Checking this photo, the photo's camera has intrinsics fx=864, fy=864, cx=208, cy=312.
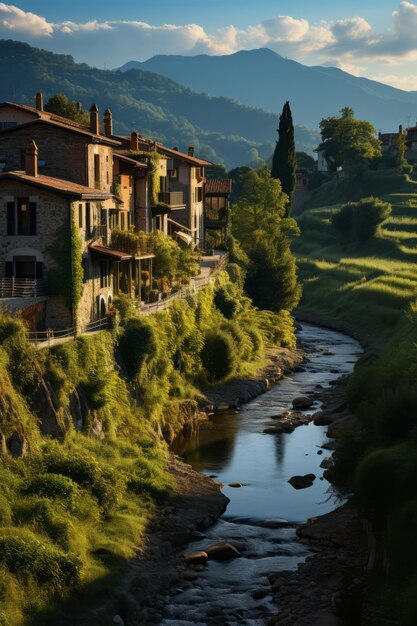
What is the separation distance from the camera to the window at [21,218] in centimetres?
5150

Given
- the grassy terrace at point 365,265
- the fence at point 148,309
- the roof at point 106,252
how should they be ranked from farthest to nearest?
the grassy terrace at point 365,265 → the roof at point 106,252 → the fence at point 148,309

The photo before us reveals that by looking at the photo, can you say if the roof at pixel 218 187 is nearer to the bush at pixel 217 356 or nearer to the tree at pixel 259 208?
the tree at pixel 259 208

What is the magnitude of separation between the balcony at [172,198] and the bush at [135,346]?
2427 cm

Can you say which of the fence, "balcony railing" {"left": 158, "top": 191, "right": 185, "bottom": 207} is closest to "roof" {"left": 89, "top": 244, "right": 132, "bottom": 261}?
the fence

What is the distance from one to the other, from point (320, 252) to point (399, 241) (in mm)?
13339

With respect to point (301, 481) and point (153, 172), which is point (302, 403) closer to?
point (301, 481)

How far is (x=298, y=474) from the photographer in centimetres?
5044

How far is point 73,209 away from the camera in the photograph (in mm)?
51219

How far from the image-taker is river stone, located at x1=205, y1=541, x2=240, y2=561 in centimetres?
3944

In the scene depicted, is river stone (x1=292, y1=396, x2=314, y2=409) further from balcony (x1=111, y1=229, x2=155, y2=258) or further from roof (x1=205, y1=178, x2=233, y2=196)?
roof (x1=205, y1=178, x2=233, y2=196)

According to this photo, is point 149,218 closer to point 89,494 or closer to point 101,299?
point 101,299

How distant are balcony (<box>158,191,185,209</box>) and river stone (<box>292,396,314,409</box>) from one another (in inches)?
882

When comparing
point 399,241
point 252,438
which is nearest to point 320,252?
point 399,241

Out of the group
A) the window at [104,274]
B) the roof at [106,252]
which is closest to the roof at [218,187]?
the window at [104,274]
